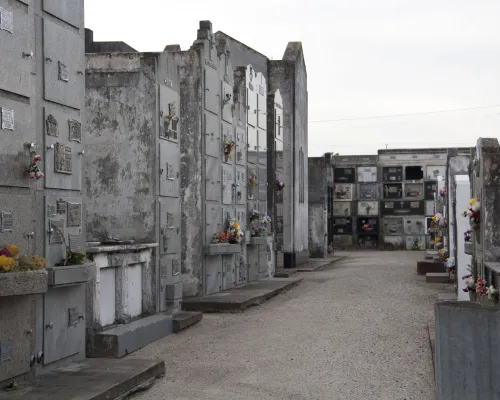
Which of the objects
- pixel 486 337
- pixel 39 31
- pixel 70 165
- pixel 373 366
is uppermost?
pixel 39 31

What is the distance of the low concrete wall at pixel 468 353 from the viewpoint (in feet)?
17.9

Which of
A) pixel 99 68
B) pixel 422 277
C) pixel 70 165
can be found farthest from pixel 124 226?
pixel 422 277

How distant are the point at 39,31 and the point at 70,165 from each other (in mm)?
1376

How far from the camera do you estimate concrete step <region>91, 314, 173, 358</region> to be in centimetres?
936

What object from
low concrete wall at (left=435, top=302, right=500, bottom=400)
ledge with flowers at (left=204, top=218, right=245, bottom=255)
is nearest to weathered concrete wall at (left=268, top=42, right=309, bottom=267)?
ledge with flowers at (left=204, top=218, right=245, bottom=255)

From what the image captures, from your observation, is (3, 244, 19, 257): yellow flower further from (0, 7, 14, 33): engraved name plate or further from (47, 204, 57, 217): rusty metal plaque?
(0, 7, 14, 33): engraved name plate

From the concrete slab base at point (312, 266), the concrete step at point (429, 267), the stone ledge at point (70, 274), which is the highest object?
the stone ledge at point (70, 274)

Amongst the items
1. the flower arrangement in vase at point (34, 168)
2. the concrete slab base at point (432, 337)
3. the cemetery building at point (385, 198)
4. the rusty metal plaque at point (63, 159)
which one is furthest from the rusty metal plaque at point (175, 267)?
the cemetery building at point (385, 198)

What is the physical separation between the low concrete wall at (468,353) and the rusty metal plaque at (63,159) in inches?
161

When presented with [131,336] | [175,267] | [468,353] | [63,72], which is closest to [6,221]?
[63,72]

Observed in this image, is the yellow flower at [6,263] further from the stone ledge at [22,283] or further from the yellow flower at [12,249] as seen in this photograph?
the yellow flower at [12,249]

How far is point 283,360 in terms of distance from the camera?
9219 millimetres

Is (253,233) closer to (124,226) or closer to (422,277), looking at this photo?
(422,277)

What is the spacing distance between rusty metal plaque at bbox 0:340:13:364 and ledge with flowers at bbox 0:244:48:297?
609 millimetres
